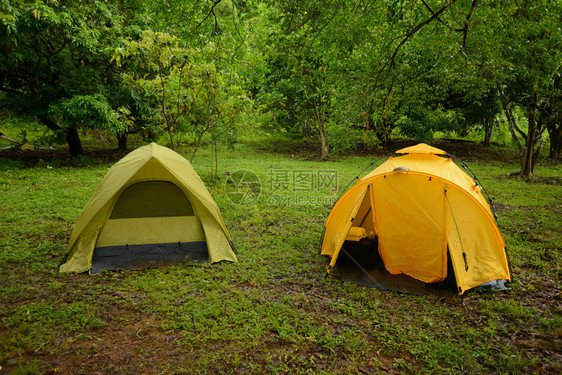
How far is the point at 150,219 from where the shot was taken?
18.6 feet

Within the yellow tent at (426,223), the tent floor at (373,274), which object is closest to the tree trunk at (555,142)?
the yellow tent at (426,223)

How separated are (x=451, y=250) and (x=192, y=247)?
175 inches

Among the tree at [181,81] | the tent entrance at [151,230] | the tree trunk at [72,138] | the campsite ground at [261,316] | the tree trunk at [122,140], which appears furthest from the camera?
the tree trunk at [122,140]

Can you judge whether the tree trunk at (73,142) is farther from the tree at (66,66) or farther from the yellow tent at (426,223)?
the yellow tent at (426,223)

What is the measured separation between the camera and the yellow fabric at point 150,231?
18.0 feet

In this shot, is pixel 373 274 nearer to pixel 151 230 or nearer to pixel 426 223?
pixel 426 223

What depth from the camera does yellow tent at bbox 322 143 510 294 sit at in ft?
15.2

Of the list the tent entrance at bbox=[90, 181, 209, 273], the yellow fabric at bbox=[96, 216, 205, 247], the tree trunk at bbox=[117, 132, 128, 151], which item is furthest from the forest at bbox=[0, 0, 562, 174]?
the yellow fabric at bbox=[96, 216, 205, 247]

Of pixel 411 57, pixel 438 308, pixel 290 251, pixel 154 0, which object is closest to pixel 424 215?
pixel 438 308

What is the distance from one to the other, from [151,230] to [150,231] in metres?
0.02

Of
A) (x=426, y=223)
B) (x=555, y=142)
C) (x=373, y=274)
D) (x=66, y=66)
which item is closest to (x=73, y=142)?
(x=66, y=66)

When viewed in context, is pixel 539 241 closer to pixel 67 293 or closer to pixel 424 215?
pixel 424 215

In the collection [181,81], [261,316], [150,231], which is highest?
[181,81]

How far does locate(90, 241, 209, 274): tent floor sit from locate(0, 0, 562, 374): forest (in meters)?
0.28
